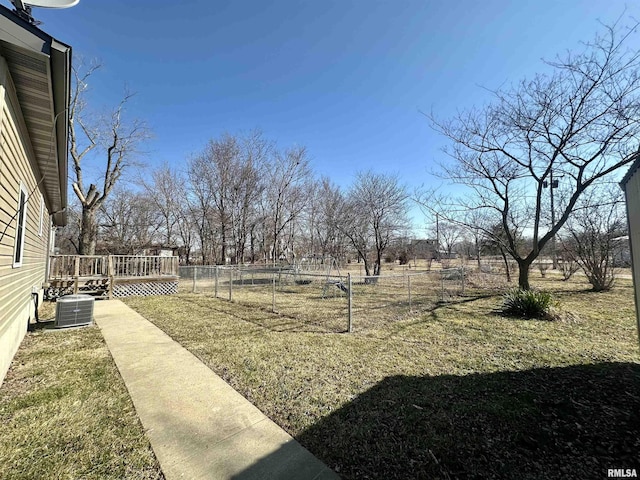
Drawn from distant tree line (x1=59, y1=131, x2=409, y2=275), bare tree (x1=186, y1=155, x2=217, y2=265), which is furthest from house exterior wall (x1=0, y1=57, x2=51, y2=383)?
bare tree (x1=186, y1=155, x2=217, y2=265)

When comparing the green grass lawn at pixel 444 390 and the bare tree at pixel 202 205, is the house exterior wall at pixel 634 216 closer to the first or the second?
the green grass lawn at pixel 444 390

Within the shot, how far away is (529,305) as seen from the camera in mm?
7328

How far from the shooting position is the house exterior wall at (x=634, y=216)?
3.21m

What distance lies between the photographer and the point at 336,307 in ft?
30.1

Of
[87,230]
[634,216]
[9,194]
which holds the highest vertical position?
[87,230]

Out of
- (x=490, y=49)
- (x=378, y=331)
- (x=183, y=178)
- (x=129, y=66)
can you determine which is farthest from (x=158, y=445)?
(x=183, y=178)

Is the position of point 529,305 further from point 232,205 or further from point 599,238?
point 232,205

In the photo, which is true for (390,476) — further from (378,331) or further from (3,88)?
(3,88)

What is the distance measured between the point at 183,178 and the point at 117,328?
2279 centimetres

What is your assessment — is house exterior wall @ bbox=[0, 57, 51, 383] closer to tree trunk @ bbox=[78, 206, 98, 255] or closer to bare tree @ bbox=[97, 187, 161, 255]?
tree trunk @ bbox=[78, 206, 98, 255]

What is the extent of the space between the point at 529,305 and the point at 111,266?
14374 mm

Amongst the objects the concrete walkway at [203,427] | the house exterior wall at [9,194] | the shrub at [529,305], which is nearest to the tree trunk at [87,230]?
the house exterior wall at [9,194]

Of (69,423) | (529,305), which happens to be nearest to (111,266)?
(69,423)

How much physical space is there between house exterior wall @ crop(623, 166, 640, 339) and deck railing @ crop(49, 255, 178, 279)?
13.9 m
